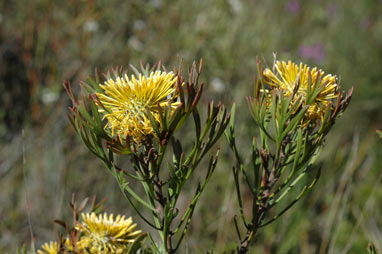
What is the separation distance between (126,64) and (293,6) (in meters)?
2.59

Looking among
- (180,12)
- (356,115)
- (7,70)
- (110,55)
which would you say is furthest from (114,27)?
(356,115)

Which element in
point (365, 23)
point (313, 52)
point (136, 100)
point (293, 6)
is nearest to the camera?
point (136, 100)

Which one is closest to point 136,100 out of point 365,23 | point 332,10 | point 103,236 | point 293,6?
point 103,236

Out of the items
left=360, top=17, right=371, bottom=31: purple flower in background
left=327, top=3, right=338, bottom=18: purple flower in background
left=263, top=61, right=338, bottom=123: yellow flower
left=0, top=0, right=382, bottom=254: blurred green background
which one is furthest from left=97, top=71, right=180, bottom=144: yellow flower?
left=327, top=3, right=338, bottom=18: purple flower in background

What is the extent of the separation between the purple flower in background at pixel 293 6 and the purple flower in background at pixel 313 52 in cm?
64

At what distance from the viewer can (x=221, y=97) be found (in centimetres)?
255

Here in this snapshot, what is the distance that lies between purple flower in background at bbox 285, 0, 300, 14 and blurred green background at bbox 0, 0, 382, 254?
1.21 meters

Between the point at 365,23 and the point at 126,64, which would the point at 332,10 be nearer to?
the point at 365,23

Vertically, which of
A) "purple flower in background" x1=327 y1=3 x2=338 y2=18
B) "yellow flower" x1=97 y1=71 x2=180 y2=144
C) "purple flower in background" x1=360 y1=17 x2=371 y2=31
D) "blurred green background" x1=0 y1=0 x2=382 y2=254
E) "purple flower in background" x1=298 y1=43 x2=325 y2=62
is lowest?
"yellow flower" x1=97 y1=71 x2=180 y2=144

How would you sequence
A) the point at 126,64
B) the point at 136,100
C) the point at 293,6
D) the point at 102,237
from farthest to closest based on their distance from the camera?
the point at 293,6
the point at 126,64
the point at 102,237
the point at 136,100

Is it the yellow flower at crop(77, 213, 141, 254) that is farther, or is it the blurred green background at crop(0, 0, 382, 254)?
the blurred green background at crop(0, 0, 382, 254)

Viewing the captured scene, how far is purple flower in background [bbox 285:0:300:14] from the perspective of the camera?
4457 millimetres

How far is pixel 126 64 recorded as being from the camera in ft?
8.71

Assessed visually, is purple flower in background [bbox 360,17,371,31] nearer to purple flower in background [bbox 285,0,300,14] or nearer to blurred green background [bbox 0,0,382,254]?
purple flower in background [bbox 285,0,300,14]
